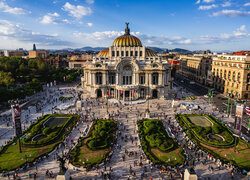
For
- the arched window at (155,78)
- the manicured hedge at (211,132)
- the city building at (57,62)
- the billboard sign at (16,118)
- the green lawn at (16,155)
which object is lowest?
the green lawn at (16,155)

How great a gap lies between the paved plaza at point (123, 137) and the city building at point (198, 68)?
35.8 metres

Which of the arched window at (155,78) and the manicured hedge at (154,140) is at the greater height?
the arched window at (155,78)

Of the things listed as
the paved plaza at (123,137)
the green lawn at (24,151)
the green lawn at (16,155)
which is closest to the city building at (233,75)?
the paved plaza at (123,137)

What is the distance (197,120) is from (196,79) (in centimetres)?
7013

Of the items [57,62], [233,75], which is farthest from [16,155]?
[57,62]

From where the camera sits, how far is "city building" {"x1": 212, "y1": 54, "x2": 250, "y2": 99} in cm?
7581

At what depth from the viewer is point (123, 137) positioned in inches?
1735

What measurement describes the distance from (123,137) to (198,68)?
89.1 m

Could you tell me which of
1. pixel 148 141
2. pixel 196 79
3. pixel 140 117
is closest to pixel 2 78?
pixel 140 117

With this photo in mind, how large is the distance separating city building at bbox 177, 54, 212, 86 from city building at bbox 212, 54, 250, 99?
23.6 ft

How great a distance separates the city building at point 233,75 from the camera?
75812 millimetres

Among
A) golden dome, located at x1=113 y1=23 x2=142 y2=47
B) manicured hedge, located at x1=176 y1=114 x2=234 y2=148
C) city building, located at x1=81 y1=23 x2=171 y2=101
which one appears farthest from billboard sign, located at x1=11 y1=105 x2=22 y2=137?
golden dome, located at x1=113 y1=23 x2=142 y2=47

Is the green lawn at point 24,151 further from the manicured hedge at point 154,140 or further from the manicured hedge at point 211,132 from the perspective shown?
the manicured hedge at point 211,132

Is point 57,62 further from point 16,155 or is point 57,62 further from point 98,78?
point 16,155
